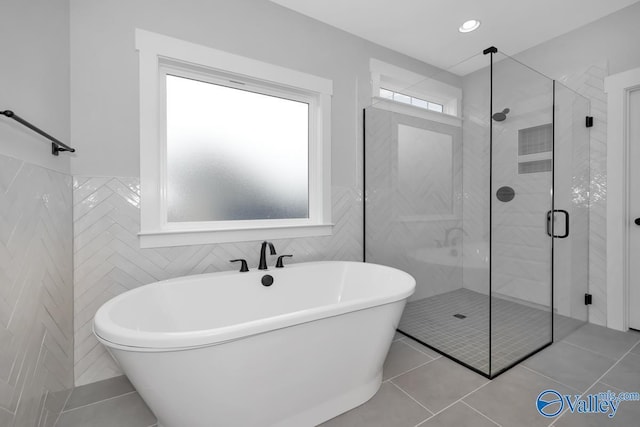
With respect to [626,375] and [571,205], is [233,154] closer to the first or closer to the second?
[571,205]

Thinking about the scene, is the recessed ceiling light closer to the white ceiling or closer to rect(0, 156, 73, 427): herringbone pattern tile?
the white ceiling

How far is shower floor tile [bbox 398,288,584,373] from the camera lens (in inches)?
→ 74.9

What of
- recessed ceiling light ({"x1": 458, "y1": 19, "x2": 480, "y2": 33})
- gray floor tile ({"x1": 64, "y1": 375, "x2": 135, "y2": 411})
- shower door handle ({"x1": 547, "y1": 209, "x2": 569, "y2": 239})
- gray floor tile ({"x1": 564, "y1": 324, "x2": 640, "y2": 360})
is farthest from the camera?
recessed ceiling light ({"x1": 458, "y1": 19, "x2": 480, "y2": 33})

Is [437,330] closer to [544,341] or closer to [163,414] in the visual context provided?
[544,341]

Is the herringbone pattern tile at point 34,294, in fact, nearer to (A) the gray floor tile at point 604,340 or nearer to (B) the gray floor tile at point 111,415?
(B) the gray floor tile at point 111,415

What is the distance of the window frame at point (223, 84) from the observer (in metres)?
1.80

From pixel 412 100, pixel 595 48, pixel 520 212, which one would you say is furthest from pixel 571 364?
pixel 595 48

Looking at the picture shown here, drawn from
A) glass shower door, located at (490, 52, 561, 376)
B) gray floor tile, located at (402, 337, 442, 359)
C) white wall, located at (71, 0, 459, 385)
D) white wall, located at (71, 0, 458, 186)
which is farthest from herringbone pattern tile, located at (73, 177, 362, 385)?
glass shower door, located at (490, 52, 561, 376)

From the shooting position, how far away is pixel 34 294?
121 cm

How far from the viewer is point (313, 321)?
1215mm

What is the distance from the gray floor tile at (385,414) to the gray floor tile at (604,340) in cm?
158

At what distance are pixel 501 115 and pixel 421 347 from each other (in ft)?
5.78

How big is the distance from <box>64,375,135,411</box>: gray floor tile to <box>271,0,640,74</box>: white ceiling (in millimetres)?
2822

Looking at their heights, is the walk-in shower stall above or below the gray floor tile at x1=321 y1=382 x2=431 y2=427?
above
